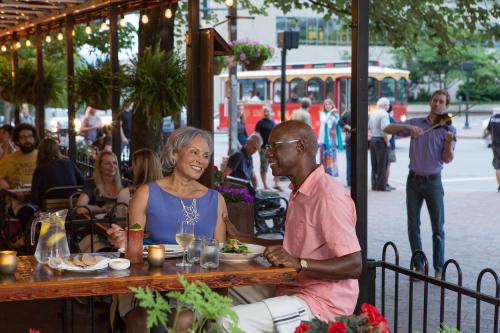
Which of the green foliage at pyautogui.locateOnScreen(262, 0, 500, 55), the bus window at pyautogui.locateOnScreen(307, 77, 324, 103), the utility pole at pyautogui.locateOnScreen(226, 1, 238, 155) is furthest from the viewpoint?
the bus window at pyautogui.locateOnScreen(307, 77, 324, 103)

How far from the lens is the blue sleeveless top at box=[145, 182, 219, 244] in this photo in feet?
16.0

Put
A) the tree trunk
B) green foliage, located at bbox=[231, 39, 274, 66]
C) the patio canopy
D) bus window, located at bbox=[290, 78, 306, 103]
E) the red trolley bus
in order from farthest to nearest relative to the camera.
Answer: bus window, located at bbox=[290, 78, 306, 103] → the red trolley bus → green foliage, located at bbox=[231, 39, 274, 66] → the tree trunk → the patio canopy

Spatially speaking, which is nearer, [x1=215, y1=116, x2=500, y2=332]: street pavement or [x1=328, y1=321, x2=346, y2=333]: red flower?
[x1=328, y1=321, x2=346, y2=333]: red flower

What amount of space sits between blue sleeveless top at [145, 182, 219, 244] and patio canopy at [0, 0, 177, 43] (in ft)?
14.8

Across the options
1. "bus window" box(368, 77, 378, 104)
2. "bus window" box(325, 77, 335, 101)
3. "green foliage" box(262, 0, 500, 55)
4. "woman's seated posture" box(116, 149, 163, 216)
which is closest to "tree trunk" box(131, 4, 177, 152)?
"green foliage" box(262, 0, 500, 55)

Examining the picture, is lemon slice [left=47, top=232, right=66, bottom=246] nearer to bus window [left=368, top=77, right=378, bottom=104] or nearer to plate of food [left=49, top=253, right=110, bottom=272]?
plate of food [left=49, top=253, right=110, bottom=272]

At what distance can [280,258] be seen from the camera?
4094 mm

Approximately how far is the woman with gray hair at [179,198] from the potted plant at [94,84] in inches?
242

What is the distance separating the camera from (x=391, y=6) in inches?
448

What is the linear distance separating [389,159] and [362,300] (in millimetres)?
11465

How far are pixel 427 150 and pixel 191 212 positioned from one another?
4.14m

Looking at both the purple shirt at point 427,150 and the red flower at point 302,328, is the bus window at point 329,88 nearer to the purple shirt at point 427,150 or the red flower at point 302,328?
the purple shirt at point 427,150

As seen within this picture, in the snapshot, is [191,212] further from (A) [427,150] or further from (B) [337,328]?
(A) [427,150]

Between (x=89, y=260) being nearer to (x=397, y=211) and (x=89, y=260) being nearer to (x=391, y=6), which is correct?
(x=391, y=6)
